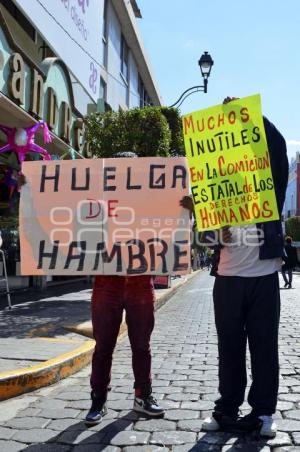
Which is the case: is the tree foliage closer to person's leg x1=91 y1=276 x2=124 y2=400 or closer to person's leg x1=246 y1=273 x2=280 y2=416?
person's leg x1=91 y1=276 x2=124 y2=400

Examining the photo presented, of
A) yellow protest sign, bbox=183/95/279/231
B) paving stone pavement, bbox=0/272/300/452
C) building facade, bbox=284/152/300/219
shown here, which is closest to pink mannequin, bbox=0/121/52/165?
paving stone pavement, bbox=0/272/300/452

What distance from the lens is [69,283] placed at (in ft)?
57.3

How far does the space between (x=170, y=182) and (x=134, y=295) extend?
0.88 m

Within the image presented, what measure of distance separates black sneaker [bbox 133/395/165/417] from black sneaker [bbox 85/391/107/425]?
25 centimetres

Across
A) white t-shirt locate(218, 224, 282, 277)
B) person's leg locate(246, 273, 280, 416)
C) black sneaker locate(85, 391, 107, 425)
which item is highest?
white t-shirt locate(218, 224, 282, 277)

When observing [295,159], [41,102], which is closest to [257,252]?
[41,102]

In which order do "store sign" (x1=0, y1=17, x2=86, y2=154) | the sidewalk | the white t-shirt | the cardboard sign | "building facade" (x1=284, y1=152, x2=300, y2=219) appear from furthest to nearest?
"building facade" (x1=284, y1=152, x2=300, y2=219), "store sign" (x1=0, y1=17, x2=86, y2=154), the sidewalk, the cardboard sign, the white t-shirt

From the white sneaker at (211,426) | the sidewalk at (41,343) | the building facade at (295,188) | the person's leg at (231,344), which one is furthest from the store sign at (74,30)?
the building facade at (295,188)

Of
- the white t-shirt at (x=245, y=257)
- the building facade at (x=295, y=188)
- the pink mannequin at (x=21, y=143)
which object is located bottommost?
the white t-shirt at (x=245, y=257)

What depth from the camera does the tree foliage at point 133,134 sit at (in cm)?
1158

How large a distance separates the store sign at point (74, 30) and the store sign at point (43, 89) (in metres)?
1.09

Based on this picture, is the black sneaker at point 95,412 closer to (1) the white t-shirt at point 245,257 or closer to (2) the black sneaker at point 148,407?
(2) the black sneaker at point 148,407

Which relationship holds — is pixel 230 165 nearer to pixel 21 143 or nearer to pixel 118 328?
pixel 118 328

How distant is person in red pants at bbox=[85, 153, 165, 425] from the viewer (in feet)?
12.5
